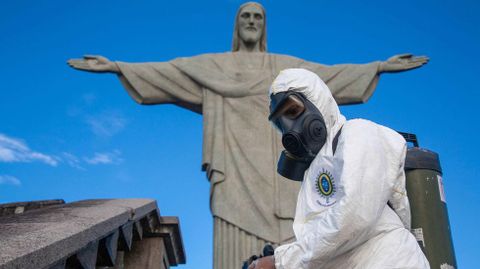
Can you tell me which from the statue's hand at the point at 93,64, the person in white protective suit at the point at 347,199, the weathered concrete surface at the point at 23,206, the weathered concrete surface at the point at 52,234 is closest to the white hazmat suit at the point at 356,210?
the person in white protective suit at the point at 347,199

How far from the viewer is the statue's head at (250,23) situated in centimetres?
750

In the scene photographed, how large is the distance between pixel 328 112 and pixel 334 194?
494 millimetres

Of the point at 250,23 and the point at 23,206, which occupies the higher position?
the point at 250,23

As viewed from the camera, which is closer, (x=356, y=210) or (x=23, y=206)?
(x=356, y=210)

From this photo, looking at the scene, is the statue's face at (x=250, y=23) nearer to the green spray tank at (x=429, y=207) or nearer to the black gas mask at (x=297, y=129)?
the green spray tank at (x=429, y=207)

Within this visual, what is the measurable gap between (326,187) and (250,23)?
559 centimetres

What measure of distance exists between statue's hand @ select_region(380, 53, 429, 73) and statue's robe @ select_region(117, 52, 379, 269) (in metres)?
0.18

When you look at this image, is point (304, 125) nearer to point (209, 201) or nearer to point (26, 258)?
point (26, 258)

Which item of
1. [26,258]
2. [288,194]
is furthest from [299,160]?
[288,194]

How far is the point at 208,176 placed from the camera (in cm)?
664

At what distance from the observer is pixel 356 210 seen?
1983 millimetres

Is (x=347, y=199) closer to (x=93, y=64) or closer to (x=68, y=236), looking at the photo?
(x=68, y=236)

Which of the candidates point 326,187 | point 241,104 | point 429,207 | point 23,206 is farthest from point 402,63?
point 326,187

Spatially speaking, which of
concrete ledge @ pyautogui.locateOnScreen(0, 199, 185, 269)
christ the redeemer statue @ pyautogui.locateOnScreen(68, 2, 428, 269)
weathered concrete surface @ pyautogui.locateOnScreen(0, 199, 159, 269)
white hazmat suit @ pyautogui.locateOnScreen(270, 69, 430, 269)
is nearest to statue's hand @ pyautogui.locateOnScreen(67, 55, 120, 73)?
christ the redeemer statue @ pyautogui.locateOnScreen(68, 2, 428, 269)
